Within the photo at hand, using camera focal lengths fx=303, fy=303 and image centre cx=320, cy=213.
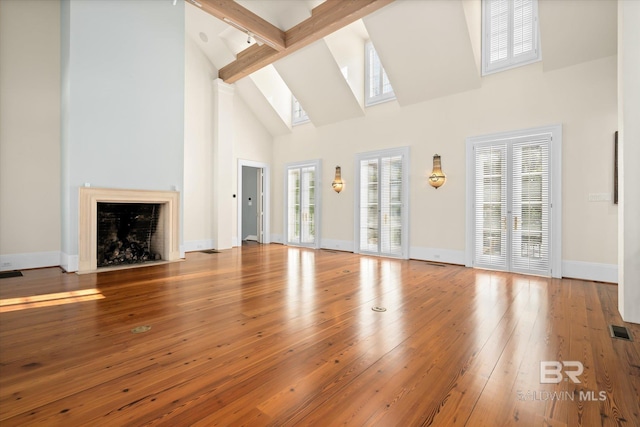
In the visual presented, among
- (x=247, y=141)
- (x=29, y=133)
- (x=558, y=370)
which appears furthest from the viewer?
(x=247, y=141)

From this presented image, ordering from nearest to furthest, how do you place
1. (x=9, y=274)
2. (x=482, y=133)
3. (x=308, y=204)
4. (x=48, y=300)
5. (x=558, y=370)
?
1. (x=558, y=370)
2. (x=48, y=300)
3. (x=9, y=274)
4. (x=482, y=133)
5. (x=308, y=204)

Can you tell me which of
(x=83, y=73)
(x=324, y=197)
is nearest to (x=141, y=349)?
(x=83, y=73)

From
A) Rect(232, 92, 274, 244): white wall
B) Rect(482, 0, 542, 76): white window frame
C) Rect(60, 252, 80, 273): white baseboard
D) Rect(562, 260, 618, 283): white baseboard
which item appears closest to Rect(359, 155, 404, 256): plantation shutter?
Rect(482, 0, 542, 76): white window frame

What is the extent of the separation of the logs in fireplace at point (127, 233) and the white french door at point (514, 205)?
19.9 feet

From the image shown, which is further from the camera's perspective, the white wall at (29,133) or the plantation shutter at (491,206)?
the plantation shutter at (491,206)

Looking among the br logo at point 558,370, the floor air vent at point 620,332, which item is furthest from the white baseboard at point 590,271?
the br logo at point 558,370

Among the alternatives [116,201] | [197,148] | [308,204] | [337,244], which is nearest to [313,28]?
[197,148]

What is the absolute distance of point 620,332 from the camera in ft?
8.64

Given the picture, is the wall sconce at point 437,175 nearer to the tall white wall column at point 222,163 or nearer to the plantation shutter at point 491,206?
the plantation shutter at point 491,206

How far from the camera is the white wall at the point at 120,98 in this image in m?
4.79

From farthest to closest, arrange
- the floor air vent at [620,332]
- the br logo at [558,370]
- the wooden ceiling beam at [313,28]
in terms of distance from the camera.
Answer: the wooden ceiling beam at [313,28] → the floor air vent at [620,332] → the br logo at [558,370]

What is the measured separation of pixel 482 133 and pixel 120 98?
6.34 m

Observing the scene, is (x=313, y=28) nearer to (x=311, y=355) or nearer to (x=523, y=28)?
(x=523, y=28)

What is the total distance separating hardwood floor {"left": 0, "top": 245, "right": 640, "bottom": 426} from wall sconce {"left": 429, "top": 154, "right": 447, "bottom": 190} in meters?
2.36
